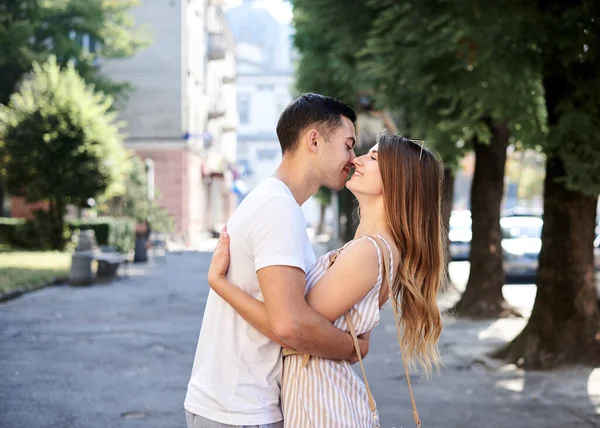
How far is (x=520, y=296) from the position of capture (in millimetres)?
19188

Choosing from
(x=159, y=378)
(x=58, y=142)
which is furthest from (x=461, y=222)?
(x=159, y=378)

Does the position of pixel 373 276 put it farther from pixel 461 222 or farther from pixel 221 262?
pixel 461 222

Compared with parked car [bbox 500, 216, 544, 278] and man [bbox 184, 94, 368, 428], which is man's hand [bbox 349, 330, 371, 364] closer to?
man [bbox 184, 94, 368, 428]

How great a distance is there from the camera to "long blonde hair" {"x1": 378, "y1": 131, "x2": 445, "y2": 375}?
2896 mm

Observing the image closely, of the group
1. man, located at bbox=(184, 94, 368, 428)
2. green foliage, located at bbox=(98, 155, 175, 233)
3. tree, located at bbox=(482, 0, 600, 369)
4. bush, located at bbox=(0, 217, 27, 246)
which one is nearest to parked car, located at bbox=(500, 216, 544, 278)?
tree, located at bbox=(482, 0, 600, 369)

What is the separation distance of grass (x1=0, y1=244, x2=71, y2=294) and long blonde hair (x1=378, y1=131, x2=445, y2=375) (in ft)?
47.0

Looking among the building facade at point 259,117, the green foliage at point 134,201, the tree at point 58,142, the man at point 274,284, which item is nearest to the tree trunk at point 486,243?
the man at point 274,284

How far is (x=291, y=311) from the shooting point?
2.63 metres

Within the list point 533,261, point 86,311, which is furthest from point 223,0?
point 86,311

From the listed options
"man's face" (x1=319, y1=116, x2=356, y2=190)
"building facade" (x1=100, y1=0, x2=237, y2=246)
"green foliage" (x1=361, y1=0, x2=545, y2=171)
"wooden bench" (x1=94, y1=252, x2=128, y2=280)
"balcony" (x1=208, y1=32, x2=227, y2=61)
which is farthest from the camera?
"balcony" (x1=208, y1=32, x2=227, y2=61)

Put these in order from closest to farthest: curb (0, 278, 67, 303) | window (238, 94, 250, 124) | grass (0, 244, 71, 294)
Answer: curb (0, 278, 67, 303) → grass (0, 244, 71, 294) → window (238, 94, 250, 124)

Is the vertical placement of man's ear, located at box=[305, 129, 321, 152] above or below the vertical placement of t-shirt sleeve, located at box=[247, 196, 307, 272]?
above

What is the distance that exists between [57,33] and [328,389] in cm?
3257

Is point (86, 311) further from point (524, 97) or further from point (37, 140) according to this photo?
point (37, 140)
